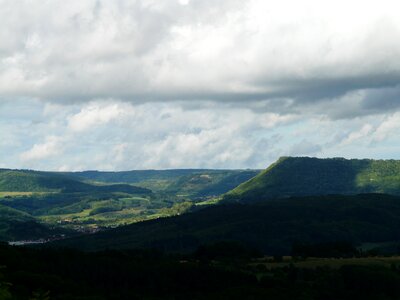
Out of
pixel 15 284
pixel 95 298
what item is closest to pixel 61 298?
pixel 95 298

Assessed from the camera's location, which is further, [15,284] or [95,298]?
[15,284]

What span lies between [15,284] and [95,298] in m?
27.1

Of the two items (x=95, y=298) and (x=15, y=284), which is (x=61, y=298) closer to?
(x=95, y=298)

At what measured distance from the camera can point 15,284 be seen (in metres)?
196

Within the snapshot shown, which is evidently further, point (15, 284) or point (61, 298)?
point (15, 284)

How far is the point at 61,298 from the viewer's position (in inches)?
7003

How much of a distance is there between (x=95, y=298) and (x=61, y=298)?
980cm

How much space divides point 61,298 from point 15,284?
2446cm

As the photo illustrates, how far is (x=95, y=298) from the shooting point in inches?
7234
